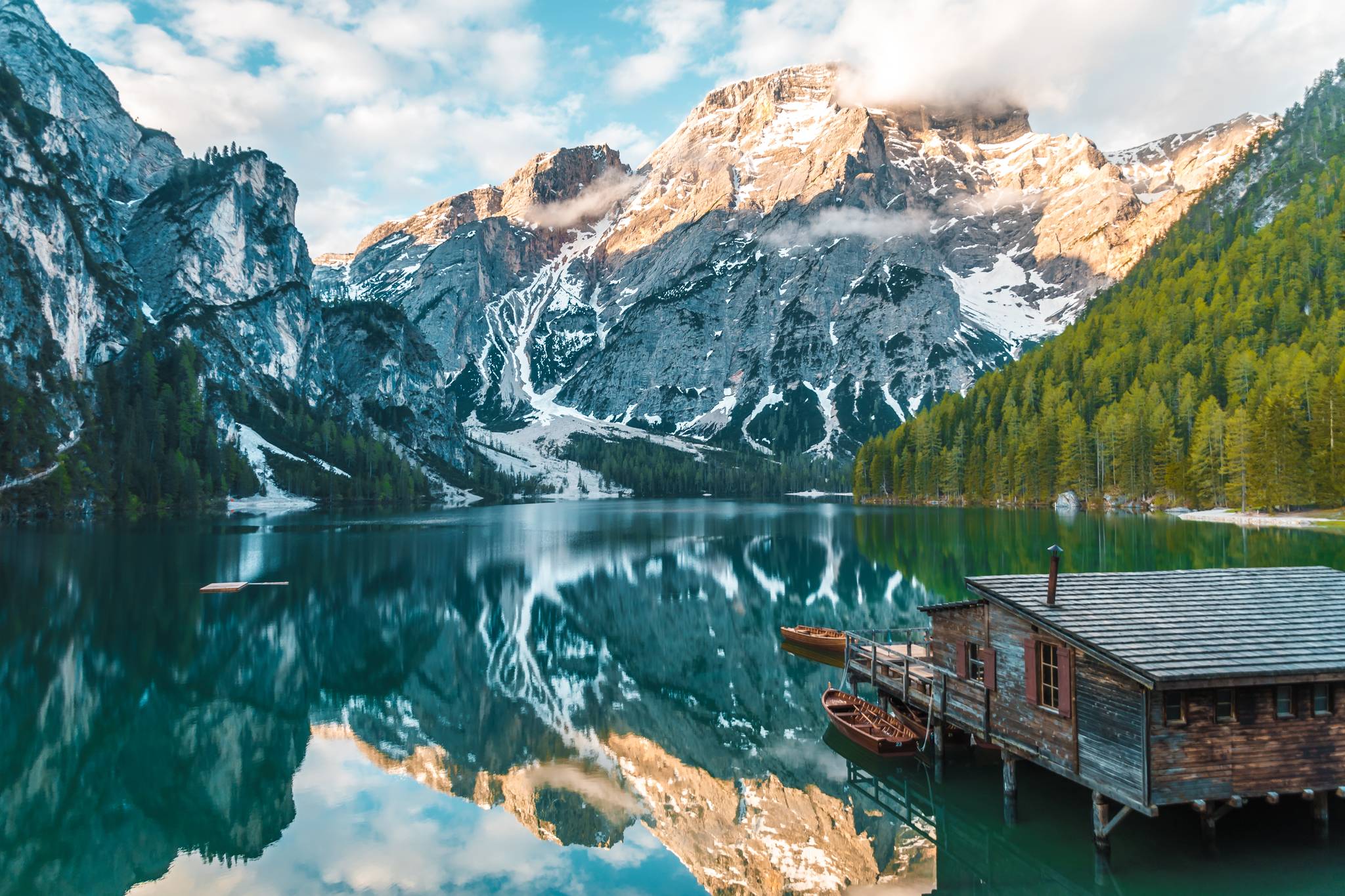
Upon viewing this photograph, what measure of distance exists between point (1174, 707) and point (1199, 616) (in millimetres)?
3239

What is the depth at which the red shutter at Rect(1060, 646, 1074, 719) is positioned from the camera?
1967 centimetres

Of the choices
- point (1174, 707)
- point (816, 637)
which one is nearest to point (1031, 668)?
point (1174, 707)

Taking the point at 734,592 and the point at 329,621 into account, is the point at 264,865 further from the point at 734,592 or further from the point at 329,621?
the point at 734,592

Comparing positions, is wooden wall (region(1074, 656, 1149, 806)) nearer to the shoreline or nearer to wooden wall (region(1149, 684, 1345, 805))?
wooden wall (region(1149, 684, 1345, 805))

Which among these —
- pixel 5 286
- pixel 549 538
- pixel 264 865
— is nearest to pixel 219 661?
pixel 264 865

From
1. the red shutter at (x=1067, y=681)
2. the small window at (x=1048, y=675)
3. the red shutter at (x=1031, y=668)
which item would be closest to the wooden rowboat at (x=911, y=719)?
the red shutter at (x=1031, y=668)

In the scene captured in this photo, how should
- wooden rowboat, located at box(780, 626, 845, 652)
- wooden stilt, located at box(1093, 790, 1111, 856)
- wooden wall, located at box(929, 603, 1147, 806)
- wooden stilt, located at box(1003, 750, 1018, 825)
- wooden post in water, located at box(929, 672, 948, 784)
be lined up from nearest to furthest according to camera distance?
wooden wall, located at box(929, 603, 1147, 806), wooden stilt, located at box(1093, 790, 1111, 856), wooden stilt, located at box(1003, 750, 1018, 825), wooden post in water, located at box(929, 672, 948, 784), wooden rowboat, located at box(780, 626, 845, 652)

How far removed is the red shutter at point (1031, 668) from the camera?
20844 millimetres

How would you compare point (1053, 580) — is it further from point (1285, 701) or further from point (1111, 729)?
point (1285, 701)

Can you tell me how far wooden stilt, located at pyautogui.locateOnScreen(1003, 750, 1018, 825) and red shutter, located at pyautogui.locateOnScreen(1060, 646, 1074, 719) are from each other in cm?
285

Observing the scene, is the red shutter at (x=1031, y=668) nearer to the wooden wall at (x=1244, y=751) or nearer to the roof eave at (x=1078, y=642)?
the roof eave at (x=1078, y=642)

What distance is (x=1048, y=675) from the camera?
68.1 ft

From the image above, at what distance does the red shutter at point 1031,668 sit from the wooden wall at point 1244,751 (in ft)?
9.92

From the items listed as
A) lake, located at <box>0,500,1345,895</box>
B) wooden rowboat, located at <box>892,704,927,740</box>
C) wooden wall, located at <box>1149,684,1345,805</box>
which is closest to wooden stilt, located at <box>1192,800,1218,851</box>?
lake, located at <box>0,500,1345,895</box>
